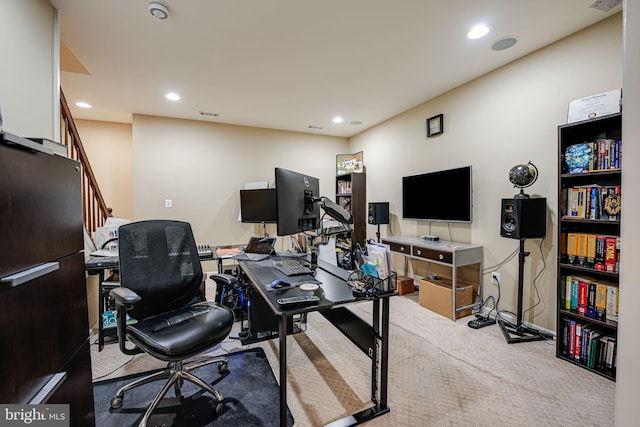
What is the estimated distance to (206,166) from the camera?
454cm

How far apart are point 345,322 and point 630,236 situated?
5.02 ft

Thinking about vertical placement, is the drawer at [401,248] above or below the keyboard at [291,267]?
below

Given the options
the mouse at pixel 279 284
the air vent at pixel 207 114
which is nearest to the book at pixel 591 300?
the mouse at pixel 279 284

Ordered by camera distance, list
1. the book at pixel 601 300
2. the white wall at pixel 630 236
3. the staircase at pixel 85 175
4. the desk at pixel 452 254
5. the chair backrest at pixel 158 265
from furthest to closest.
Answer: the desk at pixel 452 254, the staircase at pixel 85 175, the book at pixel 601 300, the chair backrest at pixel 158 265, the white wall at pixel 630 236

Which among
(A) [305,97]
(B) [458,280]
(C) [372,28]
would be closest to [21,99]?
(C) [372,28]

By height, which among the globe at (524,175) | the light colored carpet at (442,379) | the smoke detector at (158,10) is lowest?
the light colored carpet at (442,379)

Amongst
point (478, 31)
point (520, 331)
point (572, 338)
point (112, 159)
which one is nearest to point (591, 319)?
point (572, 338)

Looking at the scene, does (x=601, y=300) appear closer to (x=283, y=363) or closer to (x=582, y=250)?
(x=582, y=250)

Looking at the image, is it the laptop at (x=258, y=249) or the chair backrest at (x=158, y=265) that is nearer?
the chair backrest at (x=158, y=265)

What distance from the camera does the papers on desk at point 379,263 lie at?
157 cm

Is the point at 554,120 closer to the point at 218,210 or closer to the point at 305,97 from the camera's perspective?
the point at 305,97

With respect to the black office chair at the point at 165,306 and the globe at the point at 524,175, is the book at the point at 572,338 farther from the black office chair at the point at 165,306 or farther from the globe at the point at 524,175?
the black office chair at the point at 165,306

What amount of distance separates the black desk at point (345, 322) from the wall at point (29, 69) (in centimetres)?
165

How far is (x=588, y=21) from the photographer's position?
6.94 ft
